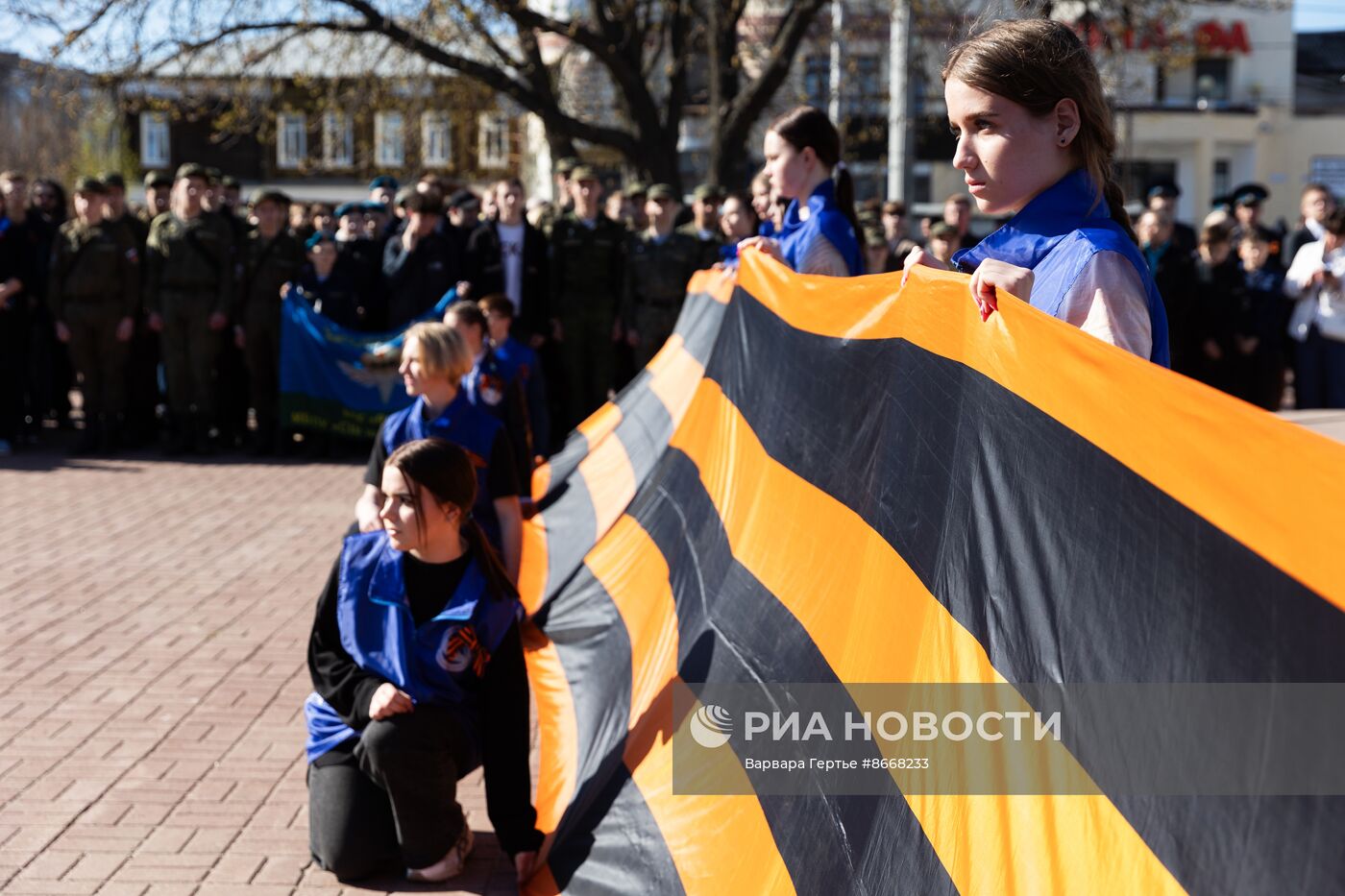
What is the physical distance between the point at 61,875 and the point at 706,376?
2.72 m

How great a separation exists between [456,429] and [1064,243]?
353cm

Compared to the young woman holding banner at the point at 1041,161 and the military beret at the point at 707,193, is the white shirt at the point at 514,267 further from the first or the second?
the young woman holding banner at the point at 1041,161

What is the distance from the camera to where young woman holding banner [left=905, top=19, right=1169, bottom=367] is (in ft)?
8.29

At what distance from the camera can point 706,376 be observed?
18.1 feet

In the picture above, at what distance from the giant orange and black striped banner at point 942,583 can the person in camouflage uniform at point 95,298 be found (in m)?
8.78

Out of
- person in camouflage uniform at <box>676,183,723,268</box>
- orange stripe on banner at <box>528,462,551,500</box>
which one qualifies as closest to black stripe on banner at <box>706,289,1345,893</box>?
orange stripe on banner at <box>528,462,551,500</box>

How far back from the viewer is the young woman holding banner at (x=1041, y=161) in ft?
8.29

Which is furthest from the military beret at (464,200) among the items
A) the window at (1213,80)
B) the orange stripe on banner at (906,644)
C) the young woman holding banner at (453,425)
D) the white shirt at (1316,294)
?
the window at (1213,80)

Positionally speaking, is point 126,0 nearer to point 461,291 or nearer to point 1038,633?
point 461,291

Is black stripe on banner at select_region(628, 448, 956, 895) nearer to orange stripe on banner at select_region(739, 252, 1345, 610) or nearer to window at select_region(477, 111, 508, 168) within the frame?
orange stripe on banner at select_region(739, 252, 1345, 610)

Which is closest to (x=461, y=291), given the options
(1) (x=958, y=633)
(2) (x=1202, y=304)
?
(2) (x=1202, y=304)

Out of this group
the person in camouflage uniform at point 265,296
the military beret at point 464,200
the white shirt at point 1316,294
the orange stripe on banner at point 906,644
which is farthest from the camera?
the military beret at point 464,200

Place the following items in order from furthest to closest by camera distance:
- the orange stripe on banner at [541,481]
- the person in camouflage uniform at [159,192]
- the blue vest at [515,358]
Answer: the person in camouflage uniform at [159,192], the blue vest at [515,358], the orange stripe on banner at [541,481]

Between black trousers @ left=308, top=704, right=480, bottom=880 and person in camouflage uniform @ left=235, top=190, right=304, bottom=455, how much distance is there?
30.3 feet
